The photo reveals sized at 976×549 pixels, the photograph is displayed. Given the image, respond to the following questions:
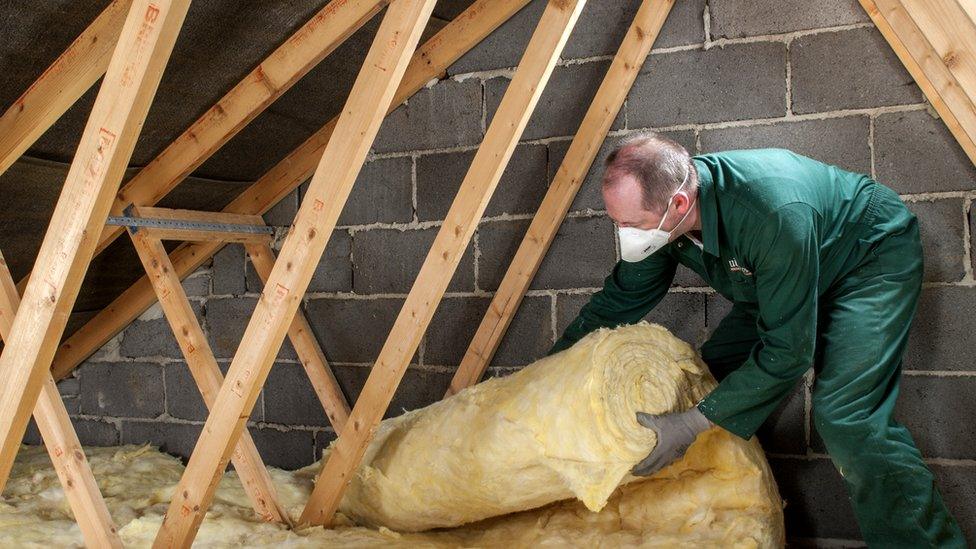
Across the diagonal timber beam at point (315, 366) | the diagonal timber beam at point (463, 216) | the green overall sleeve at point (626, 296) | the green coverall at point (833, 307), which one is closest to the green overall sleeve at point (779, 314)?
the green coverall at point (833, 307)

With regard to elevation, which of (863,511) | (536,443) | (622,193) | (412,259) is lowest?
(863,511)

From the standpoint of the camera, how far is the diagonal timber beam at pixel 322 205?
1.82 meters

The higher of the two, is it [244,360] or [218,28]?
[218,28]

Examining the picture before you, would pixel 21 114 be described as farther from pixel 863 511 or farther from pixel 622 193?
pixel 863 511

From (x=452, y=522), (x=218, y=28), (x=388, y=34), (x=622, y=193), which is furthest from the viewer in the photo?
(x=452, y=522)

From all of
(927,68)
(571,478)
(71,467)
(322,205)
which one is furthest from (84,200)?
(927,68)

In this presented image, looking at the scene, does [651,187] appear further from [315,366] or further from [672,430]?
[315,366]

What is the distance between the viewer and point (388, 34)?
5.98ft

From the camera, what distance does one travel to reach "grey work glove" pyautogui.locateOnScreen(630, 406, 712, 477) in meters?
2.00

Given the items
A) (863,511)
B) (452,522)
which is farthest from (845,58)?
(452,522)

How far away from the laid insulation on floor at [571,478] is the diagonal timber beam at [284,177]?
3.55ft

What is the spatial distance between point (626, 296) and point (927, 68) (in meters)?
1.12

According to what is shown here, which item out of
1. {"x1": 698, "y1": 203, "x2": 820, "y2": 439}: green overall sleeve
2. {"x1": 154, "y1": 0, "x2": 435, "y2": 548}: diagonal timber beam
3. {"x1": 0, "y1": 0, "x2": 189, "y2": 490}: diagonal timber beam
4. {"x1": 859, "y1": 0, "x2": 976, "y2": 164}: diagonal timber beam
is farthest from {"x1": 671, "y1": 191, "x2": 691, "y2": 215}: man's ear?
{"x1": 0, "y1": 0, "x2": 189, "y2": 490}: diagonal timber beam

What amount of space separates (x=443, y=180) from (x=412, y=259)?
33 centimetres
